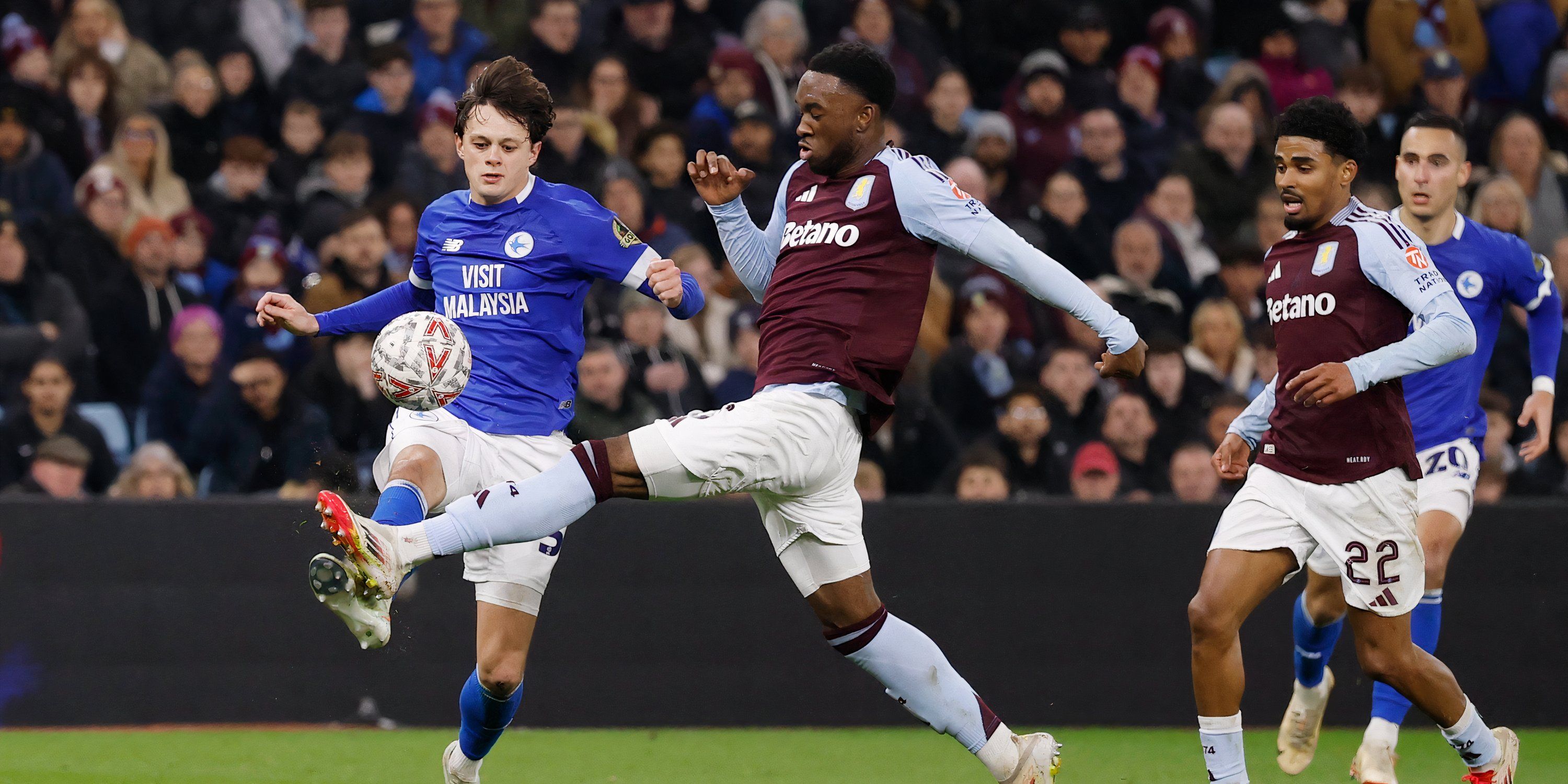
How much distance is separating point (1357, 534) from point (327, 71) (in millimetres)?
8066

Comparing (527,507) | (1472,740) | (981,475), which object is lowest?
(981,475)

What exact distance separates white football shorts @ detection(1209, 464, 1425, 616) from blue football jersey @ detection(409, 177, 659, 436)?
232 cm

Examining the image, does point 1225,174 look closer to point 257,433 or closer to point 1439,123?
point 1439,123

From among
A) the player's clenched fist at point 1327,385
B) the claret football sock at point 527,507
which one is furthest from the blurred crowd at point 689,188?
the player's clenched fist at point 1327,385

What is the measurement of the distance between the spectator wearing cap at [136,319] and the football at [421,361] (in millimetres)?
4736

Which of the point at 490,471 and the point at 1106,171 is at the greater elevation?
the point at 1106,171

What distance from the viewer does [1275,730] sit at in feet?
28.6

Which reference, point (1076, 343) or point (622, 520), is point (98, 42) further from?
point (1076, 343)

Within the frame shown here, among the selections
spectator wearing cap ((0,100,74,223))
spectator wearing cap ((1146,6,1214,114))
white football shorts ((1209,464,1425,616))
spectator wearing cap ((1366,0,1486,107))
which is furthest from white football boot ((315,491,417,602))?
spectator wearing cap ((1366,0,1486,107))

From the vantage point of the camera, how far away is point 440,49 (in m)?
11.6

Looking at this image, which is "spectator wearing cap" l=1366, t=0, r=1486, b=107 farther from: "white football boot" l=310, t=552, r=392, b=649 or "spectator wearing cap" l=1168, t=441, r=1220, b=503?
"white football boot" l=310, t=552, r=392, b=649

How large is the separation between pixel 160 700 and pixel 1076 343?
18.1 feet

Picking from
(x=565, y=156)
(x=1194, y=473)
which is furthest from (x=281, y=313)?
(x=1194, y=473)

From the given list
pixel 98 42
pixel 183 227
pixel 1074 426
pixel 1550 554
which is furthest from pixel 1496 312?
pixel 98 42
